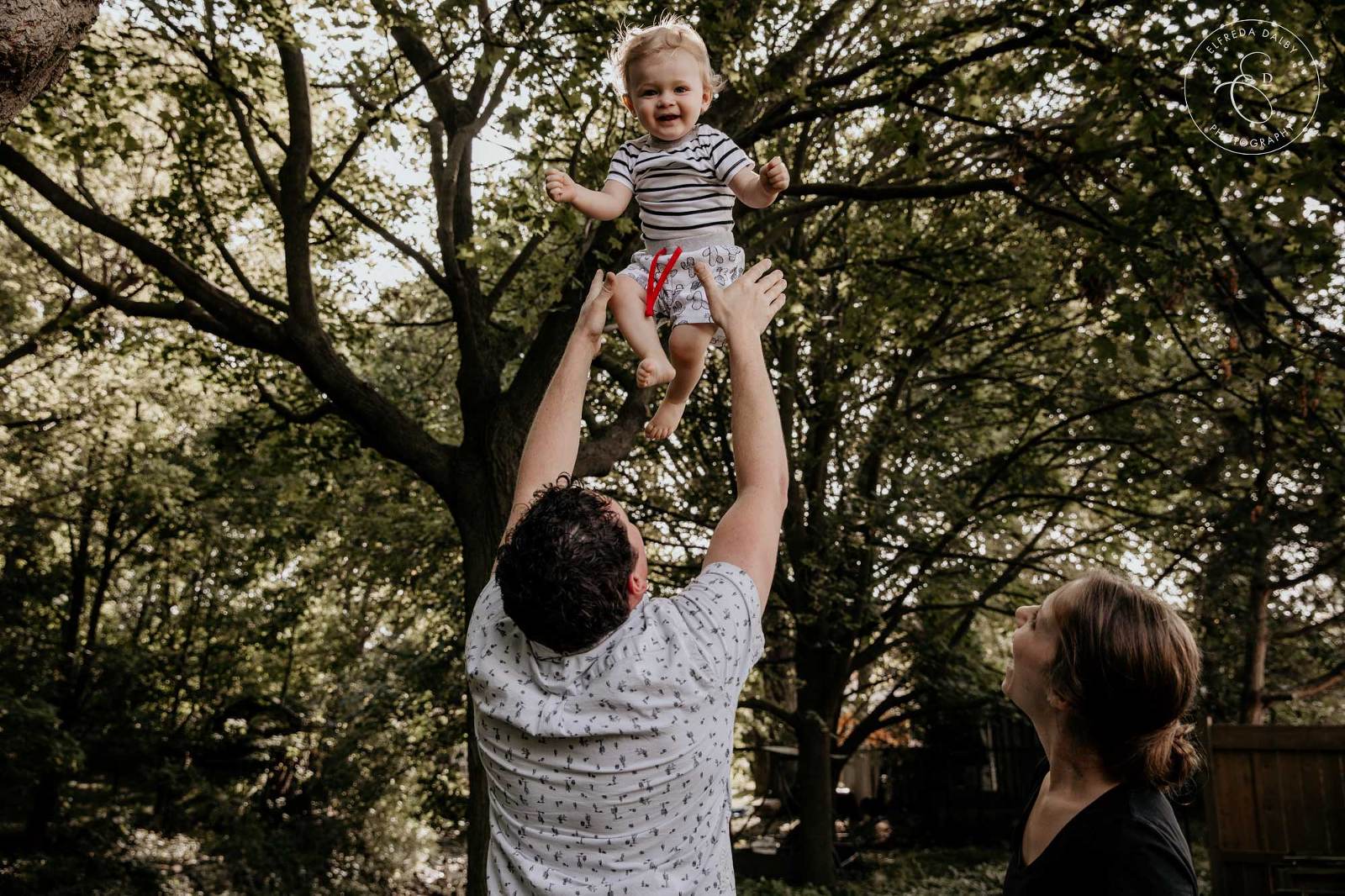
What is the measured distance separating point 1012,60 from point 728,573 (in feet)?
25.8

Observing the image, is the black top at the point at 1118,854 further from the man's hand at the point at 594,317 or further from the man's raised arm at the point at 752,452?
the man's hand at the point at 594,317

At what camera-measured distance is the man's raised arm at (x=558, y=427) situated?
7.16 feet

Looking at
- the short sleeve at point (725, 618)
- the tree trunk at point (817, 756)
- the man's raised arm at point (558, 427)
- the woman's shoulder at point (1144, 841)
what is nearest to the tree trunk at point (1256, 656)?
the tree trunk at point (817, 756)

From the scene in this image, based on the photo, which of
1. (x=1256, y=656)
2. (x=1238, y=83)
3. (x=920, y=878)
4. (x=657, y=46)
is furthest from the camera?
(x=920, y=878)

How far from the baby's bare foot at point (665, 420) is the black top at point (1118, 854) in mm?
1474

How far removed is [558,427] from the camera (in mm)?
2248

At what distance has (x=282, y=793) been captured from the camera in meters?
12.0

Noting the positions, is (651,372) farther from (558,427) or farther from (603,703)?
(603,703)

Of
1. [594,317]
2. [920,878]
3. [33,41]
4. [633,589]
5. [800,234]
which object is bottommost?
[920,878]

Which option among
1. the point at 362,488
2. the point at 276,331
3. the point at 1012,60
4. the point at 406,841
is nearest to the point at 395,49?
the point at 276,331

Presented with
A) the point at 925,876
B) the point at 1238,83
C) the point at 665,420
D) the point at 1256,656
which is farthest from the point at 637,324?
the point at 925,876

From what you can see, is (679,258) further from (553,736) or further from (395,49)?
(395,49)

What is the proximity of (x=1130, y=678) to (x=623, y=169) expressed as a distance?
73.9 inches

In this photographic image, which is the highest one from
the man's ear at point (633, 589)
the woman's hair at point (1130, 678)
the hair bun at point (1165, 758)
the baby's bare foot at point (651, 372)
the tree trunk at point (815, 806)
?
the baby's bare foot at point (651, 372)
